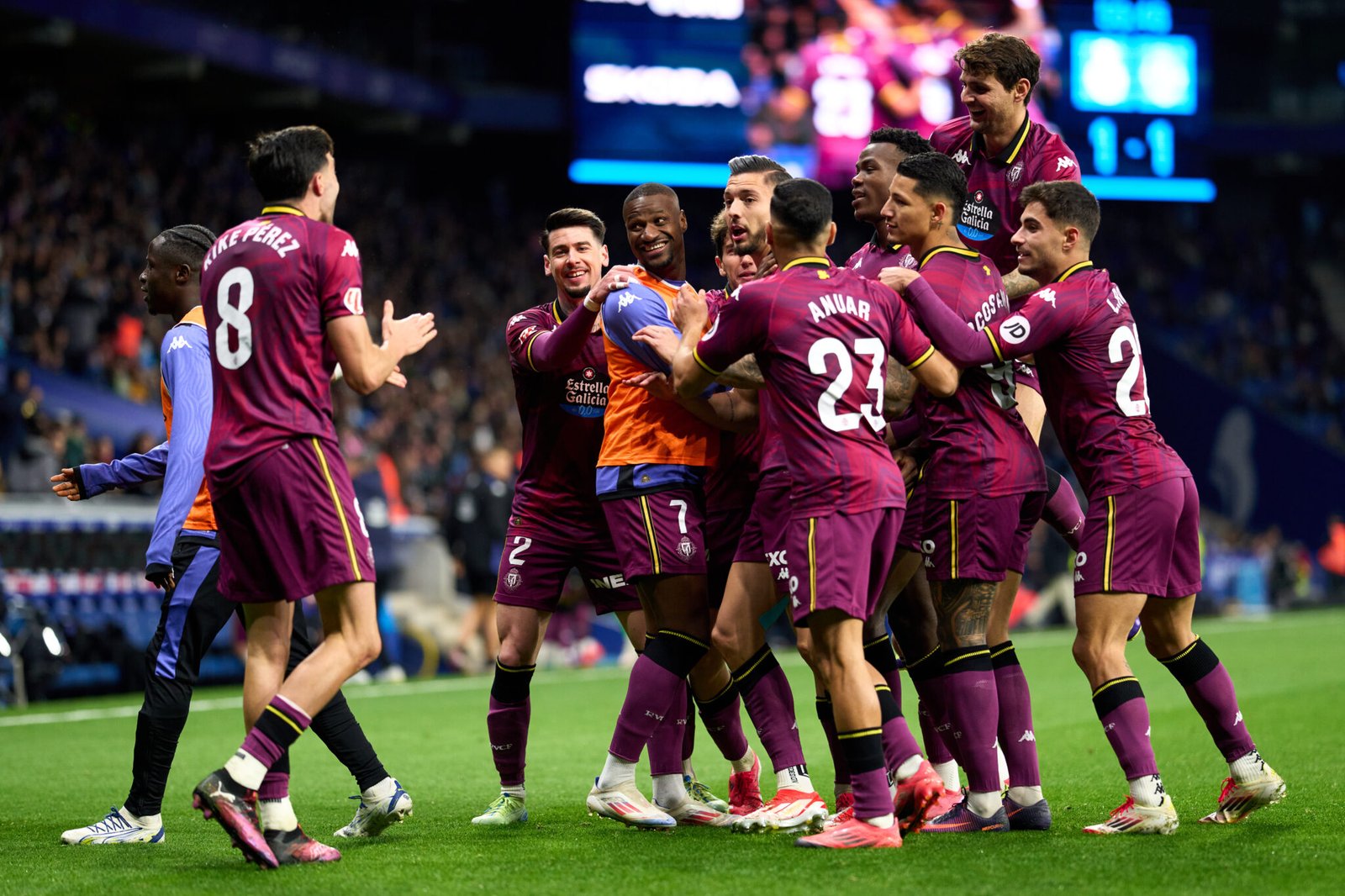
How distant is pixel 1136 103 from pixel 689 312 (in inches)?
938

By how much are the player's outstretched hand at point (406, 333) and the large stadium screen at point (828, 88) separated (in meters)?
20.5

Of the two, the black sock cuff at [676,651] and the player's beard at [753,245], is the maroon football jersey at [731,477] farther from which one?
the black sock cuff at [676,651]

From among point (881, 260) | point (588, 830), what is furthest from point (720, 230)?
point (588, 830)

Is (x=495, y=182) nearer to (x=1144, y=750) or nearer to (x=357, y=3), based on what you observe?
(x=357, y=3)

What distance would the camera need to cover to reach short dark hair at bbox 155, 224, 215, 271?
21.6ft

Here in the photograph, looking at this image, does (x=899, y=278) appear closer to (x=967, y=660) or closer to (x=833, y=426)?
(x=833, y=426)

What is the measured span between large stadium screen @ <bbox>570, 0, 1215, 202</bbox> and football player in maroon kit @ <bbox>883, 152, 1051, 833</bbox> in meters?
20.0

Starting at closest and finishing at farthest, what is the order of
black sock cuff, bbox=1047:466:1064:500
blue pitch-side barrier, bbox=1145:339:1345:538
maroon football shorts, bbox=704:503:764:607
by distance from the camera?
1. maroon football shorts, bbox=704:503:764:607
2. black sock cuff, bbox=1047:466:1064:500
3. blue pitch-side barrier, bbox=1145:339:1345:538

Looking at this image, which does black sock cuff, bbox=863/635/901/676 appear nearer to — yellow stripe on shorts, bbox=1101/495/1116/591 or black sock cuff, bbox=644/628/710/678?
black sock cuff, bbox=644/628/710/678

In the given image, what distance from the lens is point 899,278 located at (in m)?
6.00

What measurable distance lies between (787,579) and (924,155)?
1851 mm

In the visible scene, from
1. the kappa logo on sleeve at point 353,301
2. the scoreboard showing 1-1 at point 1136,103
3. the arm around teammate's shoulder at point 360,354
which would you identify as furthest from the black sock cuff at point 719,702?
the scoreboard showing 1-1 at point 1136,103

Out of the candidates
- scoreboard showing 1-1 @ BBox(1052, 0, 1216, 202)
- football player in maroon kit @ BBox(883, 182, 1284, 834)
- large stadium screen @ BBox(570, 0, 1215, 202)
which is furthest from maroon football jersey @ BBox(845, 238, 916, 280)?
scoreboard showing 1-1 @ BBox(1052, 0, 1216, 202)

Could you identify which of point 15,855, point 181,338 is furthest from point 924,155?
point 15,855
